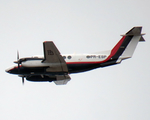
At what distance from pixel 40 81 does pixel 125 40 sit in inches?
456

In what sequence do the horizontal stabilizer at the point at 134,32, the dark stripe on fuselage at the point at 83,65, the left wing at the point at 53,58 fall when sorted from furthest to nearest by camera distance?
the horizontal stabilizer at the point at 134,32, the dark stripe on fuselage at the point at 83,65, the left wing at the point at 53,58

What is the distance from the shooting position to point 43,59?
108 feet

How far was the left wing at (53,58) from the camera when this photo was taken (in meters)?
30.7

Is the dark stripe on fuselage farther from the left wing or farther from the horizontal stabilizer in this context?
the horizontal stabilizer

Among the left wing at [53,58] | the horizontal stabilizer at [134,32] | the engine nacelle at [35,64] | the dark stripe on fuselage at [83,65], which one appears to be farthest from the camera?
the horizontal stabilizer at [134,32]

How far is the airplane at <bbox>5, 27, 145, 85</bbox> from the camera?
3300 cm

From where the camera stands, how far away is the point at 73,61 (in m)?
34.0

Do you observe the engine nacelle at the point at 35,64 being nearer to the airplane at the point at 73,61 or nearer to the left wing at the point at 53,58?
the airplane at the point at 73,61

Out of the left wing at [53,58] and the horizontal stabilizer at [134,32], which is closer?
the left wing at [53,58]

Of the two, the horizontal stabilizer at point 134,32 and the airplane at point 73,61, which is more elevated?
the horizontal stabilizer at point 134,32

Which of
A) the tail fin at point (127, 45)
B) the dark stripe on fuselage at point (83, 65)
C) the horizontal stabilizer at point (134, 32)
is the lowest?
the dark stripe on fuselage at point (83, 65)

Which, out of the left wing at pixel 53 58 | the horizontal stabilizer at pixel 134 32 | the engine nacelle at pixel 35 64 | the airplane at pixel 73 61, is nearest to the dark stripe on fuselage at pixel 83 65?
the airplane at pixel 73 61

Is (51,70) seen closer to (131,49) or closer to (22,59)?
(22,59)

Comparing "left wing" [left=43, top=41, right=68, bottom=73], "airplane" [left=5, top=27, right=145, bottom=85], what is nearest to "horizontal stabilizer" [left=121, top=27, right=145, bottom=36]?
"airplane" [left=5, top=27, right=145, bottom=85]
